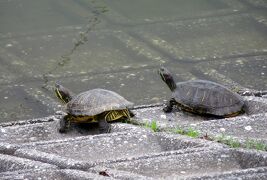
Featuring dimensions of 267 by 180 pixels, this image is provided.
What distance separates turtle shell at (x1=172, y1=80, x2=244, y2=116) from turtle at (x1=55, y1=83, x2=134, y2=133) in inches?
12.2

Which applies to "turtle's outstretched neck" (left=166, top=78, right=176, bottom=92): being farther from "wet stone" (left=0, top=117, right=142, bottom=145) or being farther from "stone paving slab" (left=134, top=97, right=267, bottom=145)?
"wet stone" (left=0, top=117, right=142, bottom=145)

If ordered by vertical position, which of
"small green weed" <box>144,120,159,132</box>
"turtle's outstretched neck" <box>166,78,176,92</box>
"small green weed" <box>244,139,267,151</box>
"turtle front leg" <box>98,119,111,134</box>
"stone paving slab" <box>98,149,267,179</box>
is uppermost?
"small green weed" <box>244,139,267,151</box>

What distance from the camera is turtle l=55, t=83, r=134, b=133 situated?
427cm

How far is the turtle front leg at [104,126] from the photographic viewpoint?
411cm

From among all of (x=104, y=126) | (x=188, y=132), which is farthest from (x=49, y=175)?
(x=104, y=126)

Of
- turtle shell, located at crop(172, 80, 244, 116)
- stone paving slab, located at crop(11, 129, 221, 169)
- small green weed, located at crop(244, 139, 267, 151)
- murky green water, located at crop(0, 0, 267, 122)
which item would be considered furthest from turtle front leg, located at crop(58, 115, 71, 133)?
murky green water, located at crop(0, 0, 267, 122)

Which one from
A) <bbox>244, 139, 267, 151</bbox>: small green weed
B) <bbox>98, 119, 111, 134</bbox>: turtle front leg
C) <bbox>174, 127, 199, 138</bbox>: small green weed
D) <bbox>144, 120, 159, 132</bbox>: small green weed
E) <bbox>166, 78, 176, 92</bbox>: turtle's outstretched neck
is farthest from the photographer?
<bbox>166, 78, 176, 92</bbox>: turtle's outstretched neck

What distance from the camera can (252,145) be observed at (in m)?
3.54

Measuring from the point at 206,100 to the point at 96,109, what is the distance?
0.56m

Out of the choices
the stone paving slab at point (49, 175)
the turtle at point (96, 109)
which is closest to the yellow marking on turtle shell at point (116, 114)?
the turtle at point (96, 109)

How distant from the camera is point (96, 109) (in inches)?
173

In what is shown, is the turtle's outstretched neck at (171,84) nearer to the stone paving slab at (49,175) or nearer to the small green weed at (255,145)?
the small green weed at (255,145)

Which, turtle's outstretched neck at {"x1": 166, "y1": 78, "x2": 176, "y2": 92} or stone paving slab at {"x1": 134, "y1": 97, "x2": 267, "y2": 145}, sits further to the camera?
turtle's outstretched neck at {"x1": 166, "y1": 78, "x2": 176, "y2": 92}

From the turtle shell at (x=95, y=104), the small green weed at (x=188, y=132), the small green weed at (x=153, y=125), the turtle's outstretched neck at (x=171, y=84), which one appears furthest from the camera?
the turtle's outstretched neck at (x=171, y=84)
